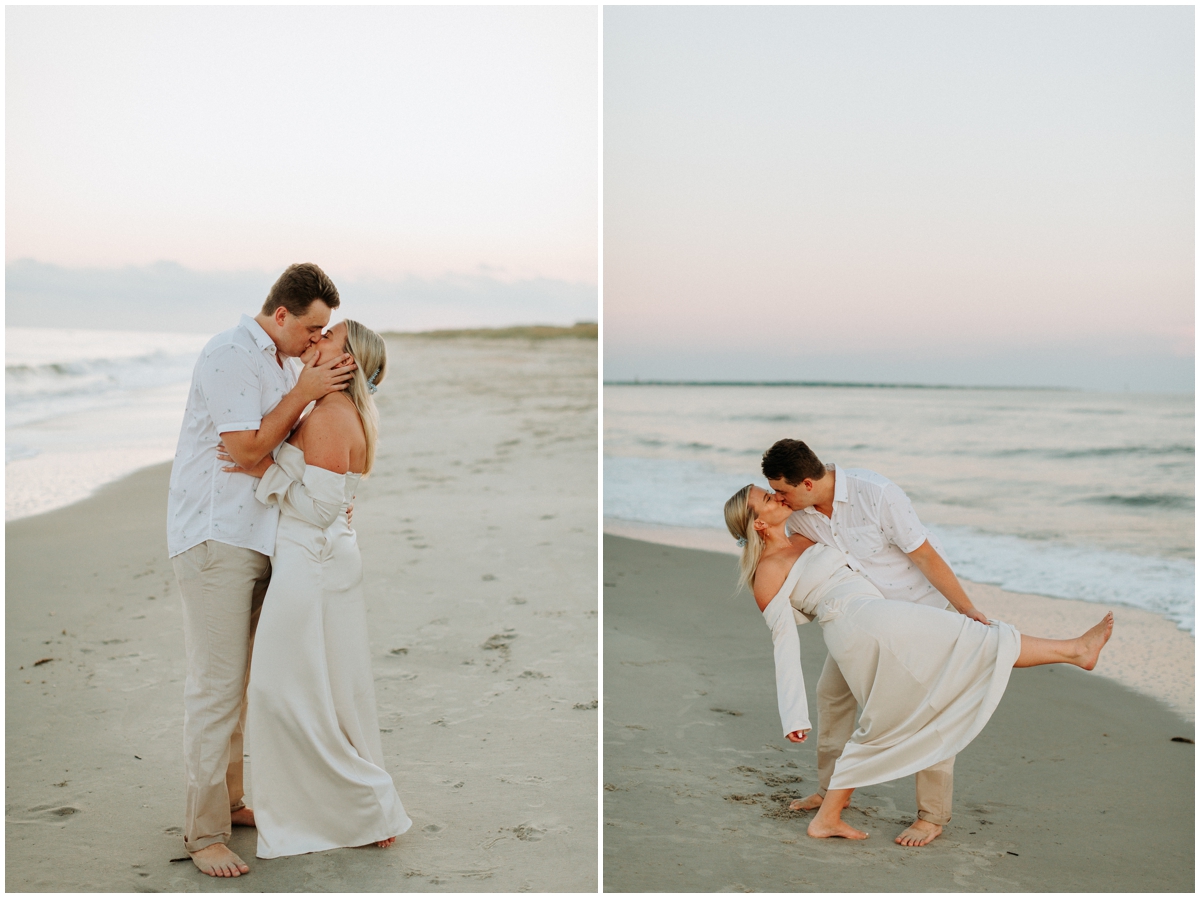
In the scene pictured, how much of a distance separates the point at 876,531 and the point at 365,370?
1.88 meters

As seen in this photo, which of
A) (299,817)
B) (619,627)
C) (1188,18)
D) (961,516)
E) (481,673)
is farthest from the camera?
(961,516)

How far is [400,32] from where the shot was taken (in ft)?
29.4

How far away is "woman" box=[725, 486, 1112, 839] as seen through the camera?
323cm

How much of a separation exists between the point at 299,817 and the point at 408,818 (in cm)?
36

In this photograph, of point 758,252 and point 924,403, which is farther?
point 924,403

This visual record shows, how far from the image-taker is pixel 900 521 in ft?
11.2

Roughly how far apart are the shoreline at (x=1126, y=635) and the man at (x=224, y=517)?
448cm

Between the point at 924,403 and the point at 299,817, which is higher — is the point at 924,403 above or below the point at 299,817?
above

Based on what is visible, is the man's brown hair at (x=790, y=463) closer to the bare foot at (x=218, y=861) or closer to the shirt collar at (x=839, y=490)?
the shirt collar at (x=839, y=490)

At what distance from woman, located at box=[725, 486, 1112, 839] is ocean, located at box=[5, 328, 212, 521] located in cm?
636

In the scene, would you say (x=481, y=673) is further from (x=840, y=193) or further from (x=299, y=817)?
(x=840, y=193)

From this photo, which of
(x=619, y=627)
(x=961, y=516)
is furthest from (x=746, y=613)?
(x=961, y=516)

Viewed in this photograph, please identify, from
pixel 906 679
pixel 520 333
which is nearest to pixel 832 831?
pixel 906 679

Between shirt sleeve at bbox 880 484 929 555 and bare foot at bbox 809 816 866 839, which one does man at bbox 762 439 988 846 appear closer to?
shirt sleeve at bbox 880 484 929 555
